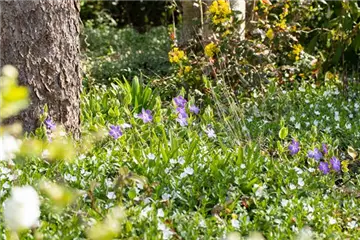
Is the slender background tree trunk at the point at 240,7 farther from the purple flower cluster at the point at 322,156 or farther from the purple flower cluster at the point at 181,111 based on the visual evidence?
the purple flower cluster at the point at 322,156

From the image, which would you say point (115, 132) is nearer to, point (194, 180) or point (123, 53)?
point (194, 180)

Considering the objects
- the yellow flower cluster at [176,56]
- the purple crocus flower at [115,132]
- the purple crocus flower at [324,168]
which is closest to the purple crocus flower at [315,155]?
the purple crocus flower at [324,168]

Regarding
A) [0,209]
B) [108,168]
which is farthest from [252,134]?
[0,209]

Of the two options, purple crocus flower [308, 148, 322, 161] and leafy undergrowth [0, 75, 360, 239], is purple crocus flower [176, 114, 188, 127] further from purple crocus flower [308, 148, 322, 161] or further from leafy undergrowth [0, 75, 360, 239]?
purple crocus flower [308, 148, 322, 161]

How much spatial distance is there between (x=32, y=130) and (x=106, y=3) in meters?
7.62

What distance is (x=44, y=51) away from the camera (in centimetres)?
408

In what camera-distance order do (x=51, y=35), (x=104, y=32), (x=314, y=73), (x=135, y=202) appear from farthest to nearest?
1. (x=104, y=32)
2. (x=314, y=73)
3. (x=51, y=35)
4. (x=135, y=202)

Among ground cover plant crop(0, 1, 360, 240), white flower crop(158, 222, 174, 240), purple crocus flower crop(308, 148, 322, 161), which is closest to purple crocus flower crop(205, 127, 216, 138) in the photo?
ground cover plant crop(0, 1, 360, 240)

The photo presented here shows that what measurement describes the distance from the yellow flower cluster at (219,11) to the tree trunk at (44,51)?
160 cm

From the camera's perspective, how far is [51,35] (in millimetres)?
4078

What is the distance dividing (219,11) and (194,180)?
2.34 m

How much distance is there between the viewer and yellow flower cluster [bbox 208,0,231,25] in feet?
18.1

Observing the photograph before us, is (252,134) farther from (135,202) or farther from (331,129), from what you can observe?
(135,202)

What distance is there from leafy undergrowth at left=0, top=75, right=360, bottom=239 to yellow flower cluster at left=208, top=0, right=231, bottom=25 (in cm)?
100
